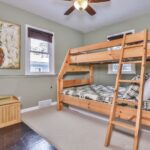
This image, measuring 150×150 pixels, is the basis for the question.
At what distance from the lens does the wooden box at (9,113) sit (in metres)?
2.44

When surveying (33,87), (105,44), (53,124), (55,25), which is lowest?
(53,124)

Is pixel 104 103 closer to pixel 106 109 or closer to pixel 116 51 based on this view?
pixel 106 109

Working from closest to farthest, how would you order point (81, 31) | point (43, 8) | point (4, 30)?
1. point (4, 30)
2. point (43, 8)
3. point (81, 31)

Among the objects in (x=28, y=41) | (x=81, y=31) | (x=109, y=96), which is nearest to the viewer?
(x=109, y=96)

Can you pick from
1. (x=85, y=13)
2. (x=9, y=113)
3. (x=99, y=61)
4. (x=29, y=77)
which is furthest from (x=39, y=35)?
(x=9, y=113)

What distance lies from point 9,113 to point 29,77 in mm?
1131

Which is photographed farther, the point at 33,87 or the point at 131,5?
the point at 33,87

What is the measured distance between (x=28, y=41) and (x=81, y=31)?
2.20 metres

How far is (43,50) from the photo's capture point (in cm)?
381

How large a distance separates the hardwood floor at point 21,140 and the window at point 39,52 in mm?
1529

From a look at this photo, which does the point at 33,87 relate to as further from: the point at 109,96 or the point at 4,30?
the point at 109,96

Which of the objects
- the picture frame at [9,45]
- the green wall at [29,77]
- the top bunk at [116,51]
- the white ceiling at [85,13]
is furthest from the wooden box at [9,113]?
the white ceiling at [85,13]

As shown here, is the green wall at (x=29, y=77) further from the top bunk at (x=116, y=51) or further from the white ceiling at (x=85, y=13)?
the top bunk at (x=116, y=51)

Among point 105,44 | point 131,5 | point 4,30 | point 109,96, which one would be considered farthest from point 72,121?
point 131,5
